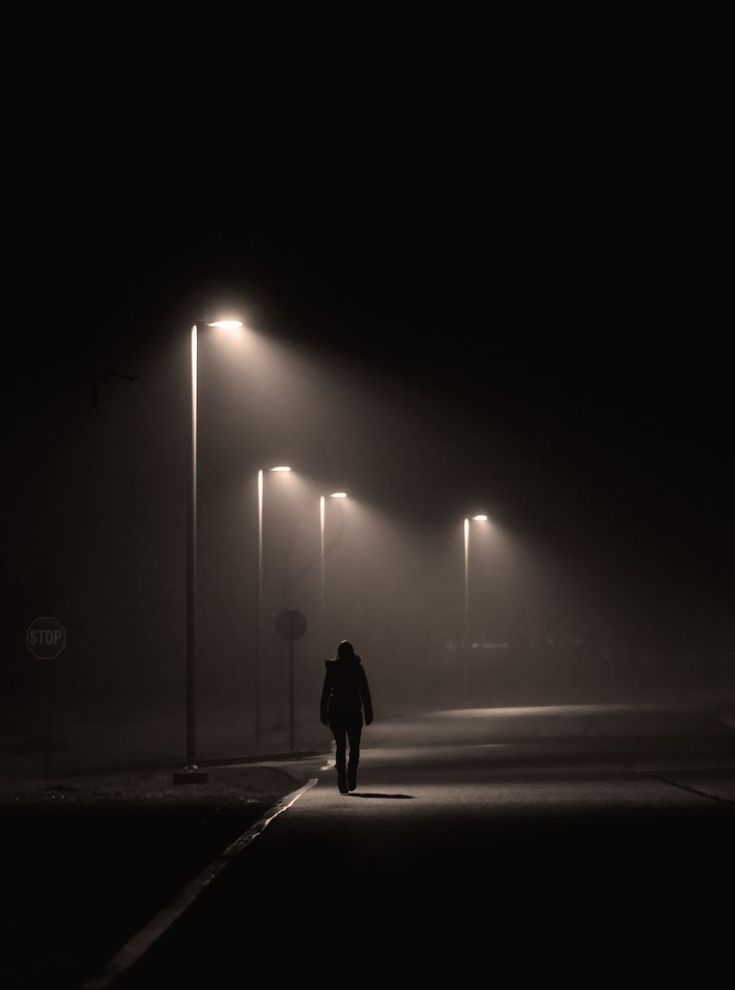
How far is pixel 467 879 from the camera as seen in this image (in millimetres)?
12750

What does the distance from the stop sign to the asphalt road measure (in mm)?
7853

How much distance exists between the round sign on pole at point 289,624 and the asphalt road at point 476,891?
17.9 meters

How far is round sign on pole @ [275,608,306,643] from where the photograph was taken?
42.3 metres

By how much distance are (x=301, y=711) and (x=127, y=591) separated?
19.4 meters

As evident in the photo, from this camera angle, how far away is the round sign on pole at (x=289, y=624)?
4234cm

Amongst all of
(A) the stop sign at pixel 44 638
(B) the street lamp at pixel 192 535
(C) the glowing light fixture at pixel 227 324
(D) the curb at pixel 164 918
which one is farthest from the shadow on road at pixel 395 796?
(C) the glowing light fixture at pixel 227 324

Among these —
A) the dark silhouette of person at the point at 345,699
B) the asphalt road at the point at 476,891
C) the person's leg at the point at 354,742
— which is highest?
the dark silhouette of person at the point at 345,699

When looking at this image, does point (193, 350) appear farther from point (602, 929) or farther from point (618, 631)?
point (618, 631)

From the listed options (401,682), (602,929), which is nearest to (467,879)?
(602,929)

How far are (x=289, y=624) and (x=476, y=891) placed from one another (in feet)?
100

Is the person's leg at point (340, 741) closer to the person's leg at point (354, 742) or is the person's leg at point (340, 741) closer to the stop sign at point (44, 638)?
the person's leg at point (354, 742)

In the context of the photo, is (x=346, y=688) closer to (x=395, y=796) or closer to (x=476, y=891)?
(x=395, y=796)

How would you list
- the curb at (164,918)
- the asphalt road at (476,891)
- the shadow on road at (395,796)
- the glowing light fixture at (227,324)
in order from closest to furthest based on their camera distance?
the curb at (164,918)
the asphalt road at (476,891)
the shadow on road at (395,796)
the glowing light fixture at (227,324)

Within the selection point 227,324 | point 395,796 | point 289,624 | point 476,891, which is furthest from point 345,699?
point 289,624
